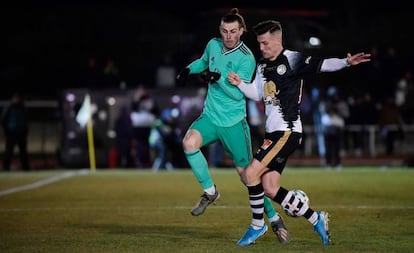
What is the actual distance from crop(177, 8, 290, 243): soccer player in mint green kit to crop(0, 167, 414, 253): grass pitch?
823 millimetres

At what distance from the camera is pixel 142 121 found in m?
27.2

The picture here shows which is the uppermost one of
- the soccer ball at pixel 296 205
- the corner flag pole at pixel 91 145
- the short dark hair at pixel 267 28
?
the short dark hair at pixel 267 28

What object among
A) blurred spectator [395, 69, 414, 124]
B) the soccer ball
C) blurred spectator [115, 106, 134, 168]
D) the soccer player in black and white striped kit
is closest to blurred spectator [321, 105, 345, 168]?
blurred spectator [115, 106, 134, 168]

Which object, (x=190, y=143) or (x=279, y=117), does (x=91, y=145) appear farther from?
(x=279, y=117)

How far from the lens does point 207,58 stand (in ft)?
39.7

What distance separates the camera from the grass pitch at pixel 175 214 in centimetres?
1112

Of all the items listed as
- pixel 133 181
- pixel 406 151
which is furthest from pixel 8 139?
pixel 406 151

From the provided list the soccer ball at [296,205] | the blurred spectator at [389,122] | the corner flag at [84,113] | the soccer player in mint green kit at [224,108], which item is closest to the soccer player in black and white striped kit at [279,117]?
the soccer ball at [296,205]

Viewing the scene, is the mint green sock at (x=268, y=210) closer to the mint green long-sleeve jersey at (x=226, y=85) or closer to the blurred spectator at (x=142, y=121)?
the mint green long-sleeve jersey at (x=226, y=85)

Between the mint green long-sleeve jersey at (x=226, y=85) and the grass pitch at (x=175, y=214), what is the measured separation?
54.0 inches

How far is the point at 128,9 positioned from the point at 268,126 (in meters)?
38.8

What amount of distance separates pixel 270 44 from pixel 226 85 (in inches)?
40.4

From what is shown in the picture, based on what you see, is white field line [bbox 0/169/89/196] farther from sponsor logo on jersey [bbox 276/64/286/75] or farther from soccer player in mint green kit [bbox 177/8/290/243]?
sponsor logo on jersey [bbox 276/64/286/75]

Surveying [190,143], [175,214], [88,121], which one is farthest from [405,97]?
[190,143]
